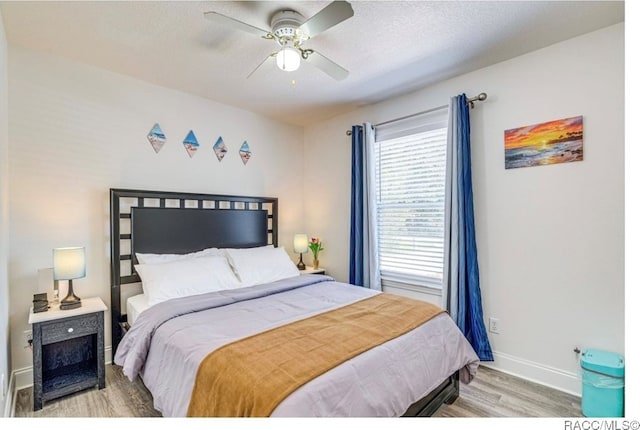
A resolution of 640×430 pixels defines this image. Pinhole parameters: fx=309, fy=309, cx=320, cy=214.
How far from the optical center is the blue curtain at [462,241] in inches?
106

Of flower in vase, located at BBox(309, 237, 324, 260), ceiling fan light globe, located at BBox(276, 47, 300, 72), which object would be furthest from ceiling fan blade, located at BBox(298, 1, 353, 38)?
flower in vase, located at BBox(309, 237, 324, 260)

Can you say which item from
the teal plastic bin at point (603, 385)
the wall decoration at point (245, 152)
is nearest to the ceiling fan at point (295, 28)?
the wall decoration at point (245, 152)

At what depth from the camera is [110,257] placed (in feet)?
9.09

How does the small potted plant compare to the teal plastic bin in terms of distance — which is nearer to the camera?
the teal plastic bin

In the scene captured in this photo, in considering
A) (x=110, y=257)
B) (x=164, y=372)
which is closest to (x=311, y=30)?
(x=164, y=372)

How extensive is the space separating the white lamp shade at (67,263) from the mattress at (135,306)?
0.45m

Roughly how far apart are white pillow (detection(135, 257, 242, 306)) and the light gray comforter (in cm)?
19

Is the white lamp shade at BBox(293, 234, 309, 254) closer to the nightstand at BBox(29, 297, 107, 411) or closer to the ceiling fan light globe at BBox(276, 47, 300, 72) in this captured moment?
the nightstand at BBox(29, 297, 107, 411)

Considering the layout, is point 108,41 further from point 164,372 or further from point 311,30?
point 164,372

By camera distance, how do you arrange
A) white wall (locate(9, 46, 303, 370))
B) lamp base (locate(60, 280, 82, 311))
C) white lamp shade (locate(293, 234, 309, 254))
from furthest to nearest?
white lamp shade (locate(293, 234, 309, 254)) → white wall (locate(9, 46, 303, 370)) → lamp base (locate(60, 280, 82, 311))

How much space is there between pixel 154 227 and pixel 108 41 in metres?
1.55

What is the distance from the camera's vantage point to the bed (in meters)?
1.36

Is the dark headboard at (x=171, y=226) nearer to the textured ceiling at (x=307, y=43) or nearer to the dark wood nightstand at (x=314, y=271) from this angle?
the dark wood nightstand at (x=314, y=271)

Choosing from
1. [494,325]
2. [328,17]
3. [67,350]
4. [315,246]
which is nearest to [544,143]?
[494,325]
